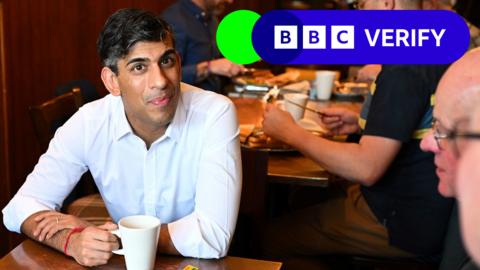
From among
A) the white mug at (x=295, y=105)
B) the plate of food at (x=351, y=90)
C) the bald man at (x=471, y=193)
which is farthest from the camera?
the plate of food at (x=351, y=90)

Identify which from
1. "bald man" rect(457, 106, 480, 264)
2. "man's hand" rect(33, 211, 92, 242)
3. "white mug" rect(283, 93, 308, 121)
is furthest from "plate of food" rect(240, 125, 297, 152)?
"bald man" rect(457, 106, 480, 264)

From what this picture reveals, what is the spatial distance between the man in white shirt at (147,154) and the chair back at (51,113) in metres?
0.45

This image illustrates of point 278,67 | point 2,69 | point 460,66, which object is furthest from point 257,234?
point 278,67

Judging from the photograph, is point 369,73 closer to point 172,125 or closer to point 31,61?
point 172,125

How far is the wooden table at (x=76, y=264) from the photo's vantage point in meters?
1.52

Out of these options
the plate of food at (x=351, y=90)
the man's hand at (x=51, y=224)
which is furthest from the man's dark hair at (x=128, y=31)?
the plate of food at (x=351, y=90)

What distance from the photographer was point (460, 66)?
1.52 metres

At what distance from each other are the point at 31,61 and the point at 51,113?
40.8 inches

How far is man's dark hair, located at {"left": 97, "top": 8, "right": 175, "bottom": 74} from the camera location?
1763mm

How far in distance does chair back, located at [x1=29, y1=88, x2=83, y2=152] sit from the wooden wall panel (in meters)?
0.72

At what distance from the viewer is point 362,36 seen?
175 cm

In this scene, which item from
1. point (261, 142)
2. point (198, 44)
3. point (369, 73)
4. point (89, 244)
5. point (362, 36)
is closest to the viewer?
point (89, 244)

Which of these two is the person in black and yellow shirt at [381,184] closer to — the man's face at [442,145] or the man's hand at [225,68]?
the man's face at [442,145]

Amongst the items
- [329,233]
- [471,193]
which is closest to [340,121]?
[329,233]
